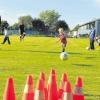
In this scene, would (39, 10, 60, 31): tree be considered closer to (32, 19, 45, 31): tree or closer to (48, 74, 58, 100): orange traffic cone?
(32, 19, 45, 31): tree

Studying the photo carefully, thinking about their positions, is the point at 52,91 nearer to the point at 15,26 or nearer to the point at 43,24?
the point at 43,24

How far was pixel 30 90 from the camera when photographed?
9727 mm

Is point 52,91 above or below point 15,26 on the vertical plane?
below

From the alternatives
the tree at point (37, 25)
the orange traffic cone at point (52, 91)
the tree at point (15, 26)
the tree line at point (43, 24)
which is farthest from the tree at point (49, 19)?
the orange traffic cone at point (52, 91)

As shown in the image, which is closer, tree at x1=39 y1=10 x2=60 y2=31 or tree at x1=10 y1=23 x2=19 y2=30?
tree at x1=10 y1=23 x2=19 y2=30

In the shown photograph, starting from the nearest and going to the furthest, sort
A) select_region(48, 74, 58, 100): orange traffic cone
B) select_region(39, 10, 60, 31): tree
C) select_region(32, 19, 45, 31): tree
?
select_region(48, 74, 58, 100): orange traffic cone
select_region(32, 19, 45, 31): tree
select_region(39, 10, 60, 31): tree

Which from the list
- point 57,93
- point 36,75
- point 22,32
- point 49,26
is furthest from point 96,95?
point 49,26

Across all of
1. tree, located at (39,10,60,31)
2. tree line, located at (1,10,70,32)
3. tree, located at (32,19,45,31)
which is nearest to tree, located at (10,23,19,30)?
tree line, located at (1,10,70,32)

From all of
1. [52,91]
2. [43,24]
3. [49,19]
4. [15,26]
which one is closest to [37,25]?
[43,24]

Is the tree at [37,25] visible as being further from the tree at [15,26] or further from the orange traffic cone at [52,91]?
the orange traffic cone at [52,91]

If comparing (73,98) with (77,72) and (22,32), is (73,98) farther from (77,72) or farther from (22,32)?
(22,32)

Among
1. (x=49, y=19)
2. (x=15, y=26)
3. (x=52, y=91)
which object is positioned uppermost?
(x=49, y=19)

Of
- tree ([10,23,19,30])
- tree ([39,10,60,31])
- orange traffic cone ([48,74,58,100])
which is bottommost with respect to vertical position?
orange traffic cone ([48,74,58,100])

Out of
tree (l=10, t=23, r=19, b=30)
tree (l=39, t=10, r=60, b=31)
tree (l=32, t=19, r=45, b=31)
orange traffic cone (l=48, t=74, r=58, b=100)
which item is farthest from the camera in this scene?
tree (l=39, t=10, r=60, b=31)
